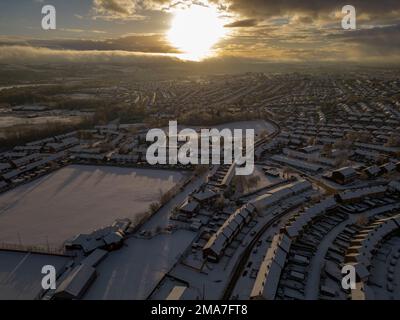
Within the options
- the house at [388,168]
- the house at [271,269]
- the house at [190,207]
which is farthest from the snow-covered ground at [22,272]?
the house at [388,168]

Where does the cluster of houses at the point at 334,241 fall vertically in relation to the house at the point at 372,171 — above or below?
below

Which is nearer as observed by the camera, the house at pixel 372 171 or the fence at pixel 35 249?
the fence at pixel 35 249

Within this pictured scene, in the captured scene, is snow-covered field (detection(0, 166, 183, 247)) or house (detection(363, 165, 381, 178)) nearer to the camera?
snow-covered field (detection(0, 166, 183, 247))

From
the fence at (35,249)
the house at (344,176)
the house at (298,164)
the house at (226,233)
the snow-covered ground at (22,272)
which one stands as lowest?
the snow-covered ground at (22,272)

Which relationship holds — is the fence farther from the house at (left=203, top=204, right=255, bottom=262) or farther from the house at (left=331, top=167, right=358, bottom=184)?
the house at (left=331, top=167, right=358, bottom=184)

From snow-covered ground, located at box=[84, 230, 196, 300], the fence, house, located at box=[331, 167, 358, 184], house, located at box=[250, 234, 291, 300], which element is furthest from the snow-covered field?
house, located at box=[331, 167, 358, 184]

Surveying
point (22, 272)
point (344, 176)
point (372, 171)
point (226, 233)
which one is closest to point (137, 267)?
point (226, 233)

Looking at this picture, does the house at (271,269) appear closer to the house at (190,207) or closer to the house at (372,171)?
the house at (190,207)
